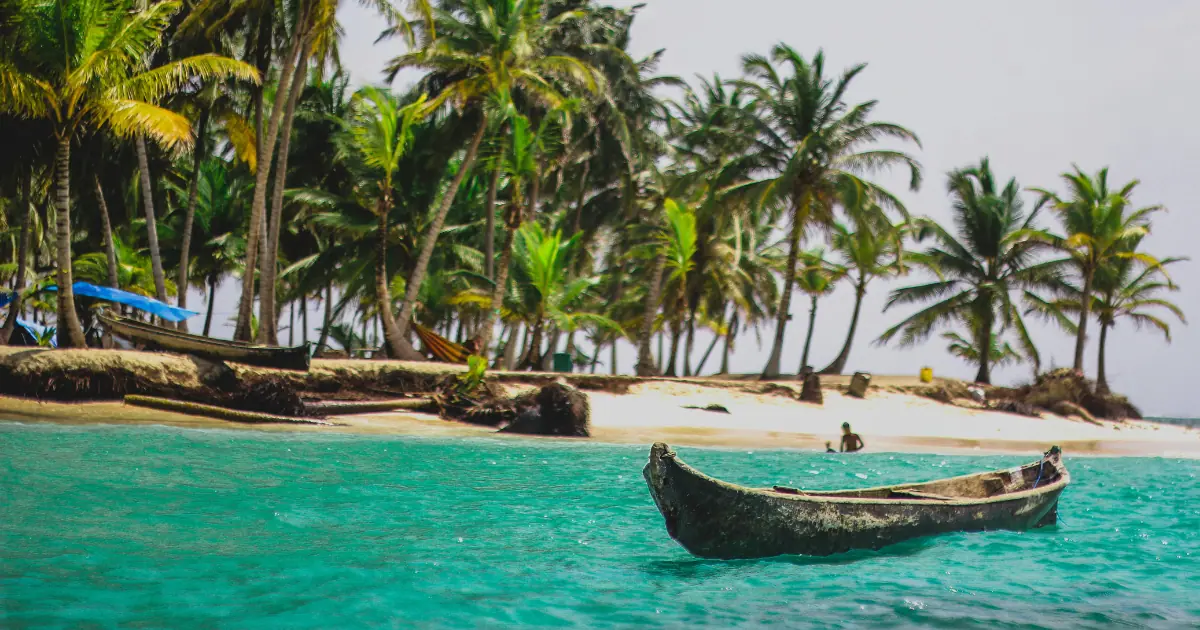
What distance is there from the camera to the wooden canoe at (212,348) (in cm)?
1902

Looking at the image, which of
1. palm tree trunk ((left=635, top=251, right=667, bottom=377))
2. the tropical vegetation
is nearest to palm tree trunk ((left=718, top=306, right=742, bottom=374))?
the tropical vegetation

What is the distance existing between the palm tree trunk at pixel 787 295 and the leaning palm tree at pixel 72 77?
1814cm

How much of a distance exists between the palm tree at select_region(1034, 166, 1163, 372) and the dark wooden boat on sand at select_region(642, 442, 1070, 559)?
27356mm

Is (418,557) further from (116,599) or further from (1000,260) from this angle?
(1000,260)

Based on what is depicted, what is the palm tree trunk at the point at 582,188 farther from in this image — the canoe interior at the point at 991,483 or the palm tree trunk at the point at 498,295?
the canoe interior at the point at 991,483

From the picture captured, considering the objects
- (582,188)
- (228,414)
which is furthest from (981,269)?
(228,414)

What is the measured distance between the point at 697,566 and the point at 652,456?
1225 millimetres

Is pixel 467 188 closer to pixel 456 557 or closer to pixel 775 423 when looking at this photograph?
pixel 775 423

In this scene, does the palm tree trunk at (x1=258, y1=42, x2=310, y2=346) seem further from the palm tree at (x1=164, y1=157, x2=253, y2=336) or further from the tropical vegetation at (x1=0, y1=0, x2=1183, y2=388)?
the palm tree at (x1=164, y1=157, x2=253, y2=336)

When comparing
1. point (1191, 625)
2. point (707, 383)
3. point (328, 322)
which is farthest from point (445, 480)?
point (328, 322)

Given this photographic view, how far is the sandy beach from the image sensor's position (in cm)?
1667

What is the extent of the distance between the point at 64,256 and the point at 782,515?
15733mm

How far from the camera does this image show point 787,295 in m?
29.5

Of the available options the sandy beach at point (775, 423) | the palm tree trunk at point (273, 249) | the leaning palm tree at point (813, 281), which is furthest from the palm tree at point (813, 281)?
the palm tree trunk at point (273, 249)
